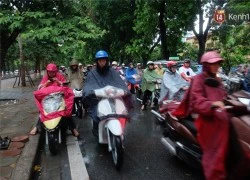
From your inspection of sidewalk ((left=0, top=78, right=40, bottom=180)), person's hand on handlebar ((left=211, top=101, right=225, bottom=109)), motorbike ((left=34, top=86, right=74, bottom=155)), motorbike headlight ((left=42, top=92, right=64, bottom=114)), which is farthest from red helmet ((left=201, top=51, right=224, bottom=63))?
motorbike headlight ((left=42, top=92, right=64, bottom=114))

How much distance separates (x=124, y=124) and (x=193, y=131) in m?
1.56

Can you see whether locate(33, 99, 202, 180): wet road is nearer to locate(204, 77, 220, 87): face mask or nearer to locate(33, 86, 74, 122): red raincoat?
locate(33, 86, 74, 122): red raincoat

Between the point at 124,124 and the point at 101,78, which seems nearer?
the point at 124,124

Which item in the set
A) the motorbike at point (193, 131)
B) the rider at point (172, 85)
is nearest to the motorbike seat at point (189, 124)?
the motorbike at point (193, 131)

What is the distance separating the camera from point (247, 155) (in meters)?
3.27

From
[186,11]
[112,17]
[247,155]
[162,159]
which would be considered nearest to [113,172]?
[162,159]

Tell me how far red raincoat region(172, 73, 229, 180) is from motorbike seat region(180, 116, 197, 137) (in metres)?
0.44

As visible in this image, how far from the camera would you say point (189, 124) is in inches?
183

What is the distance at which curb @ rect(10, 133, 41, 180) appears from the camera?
16.3 ft

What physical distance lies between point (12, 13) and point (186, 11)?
13890 millimetres

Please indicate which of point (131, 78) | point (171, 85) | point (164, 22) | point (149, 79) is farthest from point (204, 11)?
point (171, 85)

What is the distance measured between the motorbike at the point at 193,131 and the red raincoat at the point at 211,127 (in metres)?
0.11

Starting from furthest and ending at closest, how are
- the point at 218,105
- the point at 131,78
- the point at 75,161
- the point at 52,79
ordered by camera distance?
the point at 131,78
the point at 52,79
the point at 75,161
the point at 218,105

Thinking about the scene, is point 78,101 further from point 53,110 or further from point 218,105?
point 218,105
